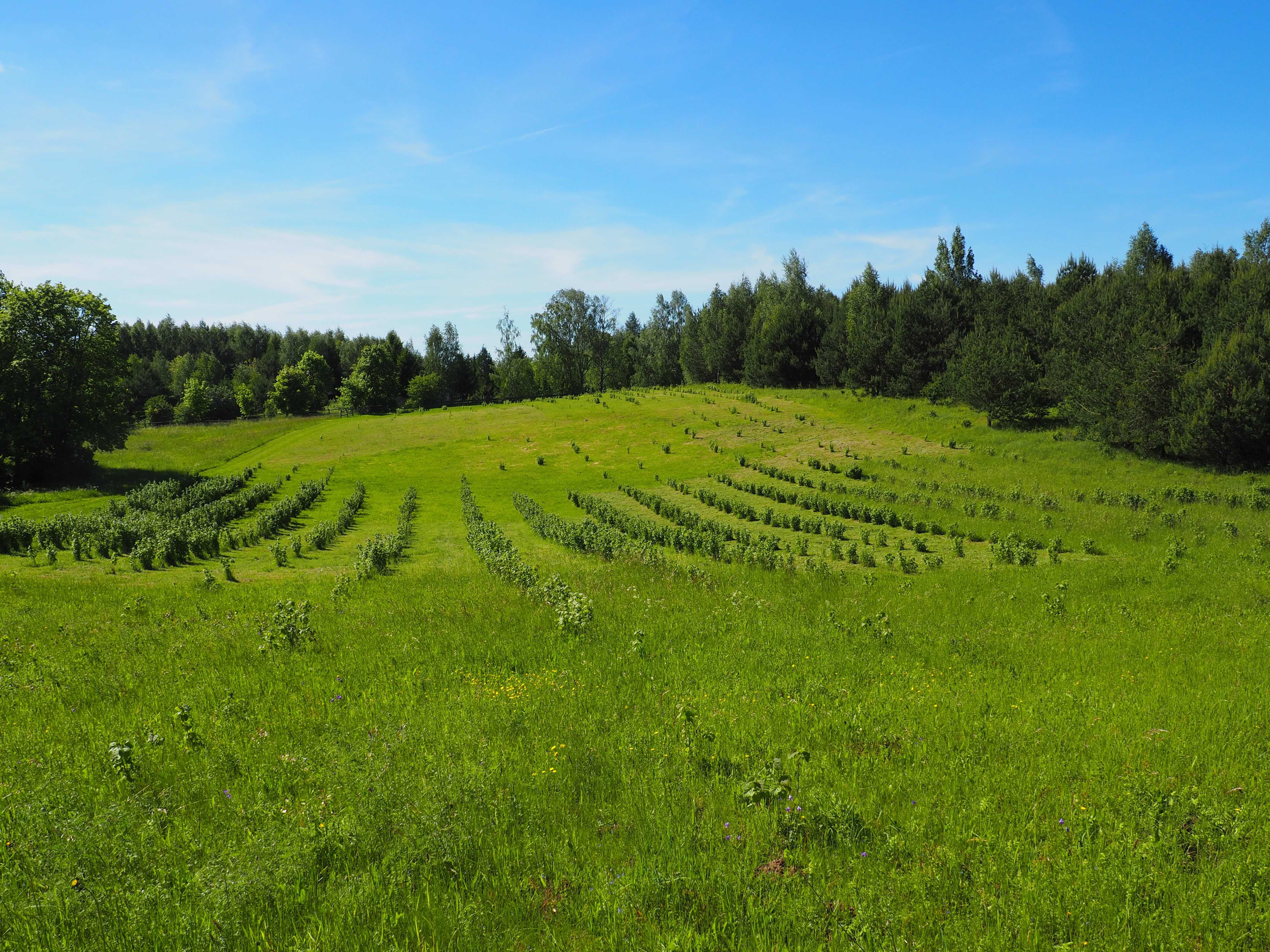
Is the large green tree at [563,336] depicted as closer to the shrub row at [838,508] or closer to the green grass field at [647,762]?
the shrub row at [838,508]

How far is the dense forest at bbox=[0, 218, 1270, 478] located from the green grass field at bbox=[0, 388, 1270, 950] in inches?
904

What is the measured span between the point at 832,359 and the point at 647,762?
77.1m

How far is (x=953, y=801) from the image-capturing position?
6164mm

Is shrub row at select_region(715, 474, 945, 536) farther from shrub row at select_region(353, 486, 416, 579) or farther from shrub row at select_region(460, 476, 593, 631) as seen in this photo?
shrub row at select_region(353, 486, 416, 579)

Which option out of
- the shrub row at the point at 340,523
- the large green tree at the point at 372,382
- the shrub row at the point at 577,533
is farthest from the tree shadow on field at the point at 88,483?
the large green tree at the point at 372,382

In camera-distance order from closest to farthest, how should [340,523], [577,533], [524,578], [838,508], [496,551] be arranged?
1. [524,578]
2. [496,551]
3. [577,533]
4. [838,508]
5. [340,523]

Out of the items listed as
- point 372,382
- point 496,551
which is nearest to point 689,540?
point 496,551

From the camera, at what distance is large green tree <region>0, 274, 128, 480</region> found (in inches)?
1674

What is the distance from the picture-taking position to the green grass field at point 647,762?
465cm

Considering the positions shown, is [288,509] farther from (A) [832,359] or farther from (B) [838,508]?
(A) [832,359]

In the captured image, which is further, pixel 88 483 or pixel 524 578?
pixel 88 483

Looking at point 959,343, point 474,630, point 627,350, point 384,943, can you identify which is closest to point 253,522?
point 474,630

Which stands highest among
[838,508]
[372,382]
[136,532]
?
[372,382]

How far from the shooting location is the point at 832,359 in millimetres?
77938
